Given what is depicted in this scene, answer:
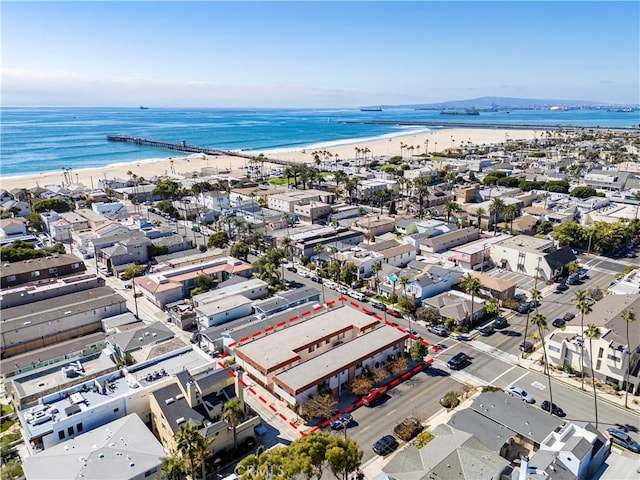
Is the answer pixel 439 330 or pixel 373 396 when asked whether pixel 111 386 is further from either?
pixel 439 330

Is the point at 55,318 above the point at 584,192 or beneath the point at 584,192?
beneath

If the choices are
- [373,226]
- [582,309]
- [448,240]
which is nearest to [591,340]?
[582,309]

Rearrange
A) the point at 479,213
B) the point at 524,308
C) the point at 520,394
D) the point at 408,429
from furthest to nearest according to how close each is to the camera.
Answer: the point at 479,213, the point at 524,308, the point at 520,394, the point at 408,429

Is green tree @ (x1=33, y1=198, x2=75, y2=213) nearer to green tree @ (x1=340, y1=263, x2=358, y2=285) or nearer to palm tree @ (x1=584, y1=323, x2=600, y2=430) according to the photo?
green tree @ (x1=340, y1=263, x2=358, y2=285)

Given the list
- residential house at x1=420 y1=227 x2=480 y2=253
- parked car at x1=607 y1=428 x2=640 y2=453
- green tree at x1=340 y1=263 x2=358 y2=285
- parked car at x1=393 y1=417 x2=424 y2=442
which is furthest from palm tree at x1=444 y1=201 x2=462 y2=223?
parked car at x1=393 y1=417 x2=424 y2=442

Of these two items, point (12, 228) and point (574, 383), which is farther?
point (12, 228)

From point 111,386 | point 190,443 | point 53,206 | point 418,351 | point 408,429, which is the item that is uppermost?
point 190,443

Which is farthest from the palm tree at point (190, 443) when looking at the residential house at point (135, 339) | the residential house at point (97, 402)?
the residential house at point (135, 339)
